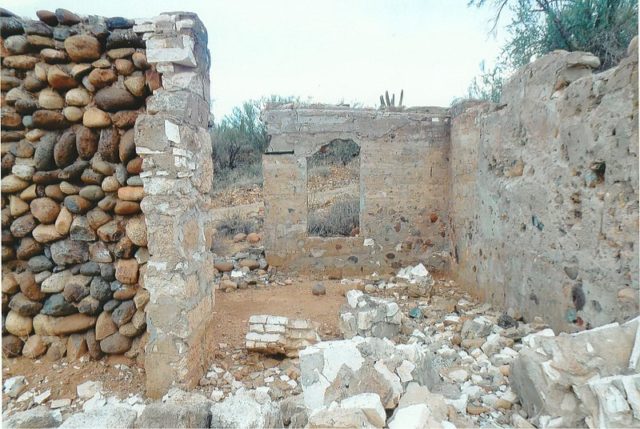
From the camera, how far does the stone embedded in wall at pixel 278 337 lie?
371cm

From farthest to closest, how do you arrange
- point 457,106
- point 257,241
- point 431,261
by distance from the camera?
point 257,241, point 431,261, point 457,106

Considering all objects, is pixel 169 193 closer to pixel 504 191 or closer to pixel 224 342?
pixel 224 342

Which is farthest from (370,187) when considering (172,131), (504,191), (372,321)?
(172,131)

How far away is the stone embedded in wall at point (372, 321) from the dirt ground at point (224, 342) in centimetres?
39

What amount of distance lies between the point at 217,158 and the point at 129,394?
14292 millimetres

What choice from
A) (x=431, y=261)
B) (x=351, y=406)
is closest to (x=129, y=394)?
(x=351, y=406)

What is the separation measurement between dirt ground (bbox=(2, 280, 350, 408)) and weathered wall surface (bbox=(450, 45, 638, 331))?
2.23 meters

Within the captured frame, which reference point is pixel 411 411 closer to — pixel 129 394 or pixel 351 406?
pixel 351 406

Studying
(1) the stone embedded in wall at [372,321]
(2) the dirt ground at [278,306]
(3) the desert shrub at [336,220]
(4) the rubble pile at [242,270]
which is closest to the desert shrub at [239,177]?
(3) the desert shrub at [336,220]

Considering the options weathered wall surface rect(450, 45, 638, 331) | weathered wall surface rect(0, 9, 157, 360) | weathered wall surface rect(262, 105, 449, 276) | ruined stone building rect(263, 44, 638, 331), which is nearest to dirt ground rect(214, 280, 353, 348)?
weathered wall surface rect(262, 105, 449, 276)

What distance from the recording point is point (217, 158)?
1650 centimetres

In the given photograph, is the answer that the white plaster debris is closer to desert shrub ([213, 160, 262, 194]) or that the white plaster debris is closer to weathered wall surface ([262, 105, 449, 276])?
weathered wall surface ([262, 105, 449, 276])

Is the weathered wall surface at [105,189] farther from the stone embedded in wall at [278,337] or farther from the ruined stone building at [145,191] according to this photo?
the stone embedded in wall at [278,337]

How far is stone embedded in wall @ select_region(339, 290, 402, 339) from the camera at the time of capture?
4.10 meters
